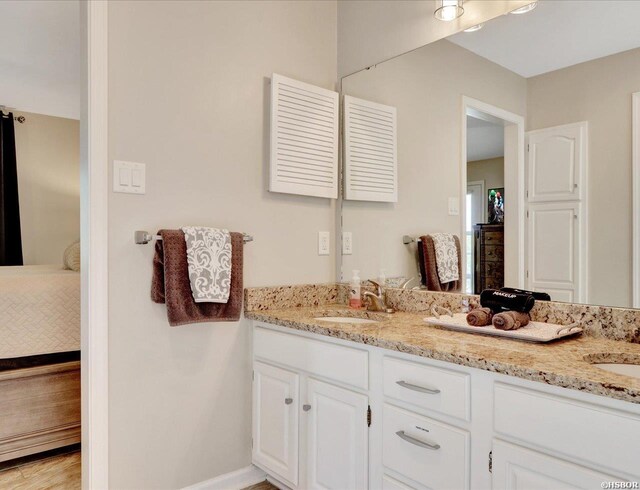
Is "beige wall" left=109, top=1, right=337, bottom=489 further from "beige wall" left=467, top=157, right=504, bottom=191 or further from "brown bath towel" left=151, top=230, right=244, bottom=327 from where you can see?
"beige wall" left=467, top=157, right=504, bottom=191

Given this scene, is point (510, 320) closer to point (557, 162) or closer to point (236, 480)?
point (557, 162)

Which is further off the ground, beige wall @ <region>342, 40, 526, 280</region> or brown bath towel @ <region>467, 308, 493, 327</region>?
beige wall @ <region>342, 40, 526, 280</region>

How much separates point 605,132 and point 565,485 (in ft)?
3.60

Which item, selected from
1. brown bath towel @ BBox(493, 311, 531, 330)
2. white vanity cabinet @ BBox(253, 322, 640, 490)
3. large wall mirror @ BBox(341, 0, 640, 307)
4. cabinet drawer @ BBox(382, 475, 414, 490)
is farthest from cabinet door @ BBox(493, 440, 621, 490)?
large wall mirror @ BBox(341, 0, 640, 307)

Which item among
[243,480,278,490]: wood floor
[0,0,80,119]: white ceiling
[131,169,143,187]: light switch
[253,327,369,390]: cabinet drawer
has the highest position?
[0,0,80,119]: white ceiling

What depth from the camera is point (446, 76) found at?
1928mm

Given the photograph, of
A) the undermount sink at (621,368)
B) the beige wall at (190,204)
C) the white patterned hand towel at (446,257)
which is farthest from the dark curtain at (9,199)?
the undermount sink at (621,368)

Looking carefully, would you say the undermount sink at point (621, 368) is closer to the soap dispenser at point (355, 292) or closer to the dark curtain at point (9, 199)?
the soap dispenser at point (355, 292)

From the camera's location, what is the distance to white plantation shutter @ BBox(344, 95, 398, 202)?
218 cm

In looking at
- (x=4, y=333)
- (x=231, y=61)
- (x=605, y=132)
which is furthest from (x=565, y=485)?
(x=4, y=333)

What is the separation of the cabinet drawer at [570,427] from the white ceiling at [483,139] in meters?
0.99

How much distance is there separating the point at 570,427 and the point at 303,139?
5.34ft

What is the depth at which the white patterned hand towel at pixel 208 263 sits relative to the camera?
172 cm

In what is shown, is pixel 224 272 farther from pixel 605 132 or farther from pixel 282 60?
pixel 605 132
